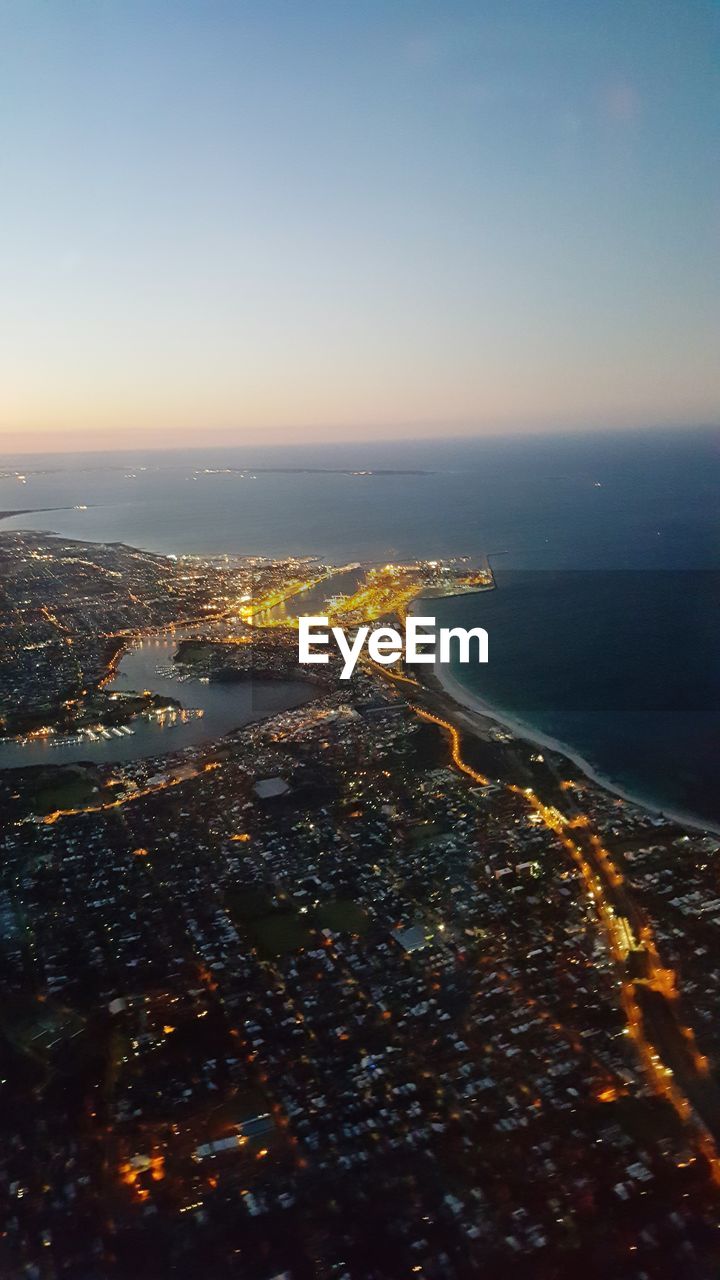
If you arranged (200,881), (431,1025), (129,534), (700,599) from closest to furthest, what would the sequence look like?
(431,1025)
(200,881)
(700,599)
(129,534)

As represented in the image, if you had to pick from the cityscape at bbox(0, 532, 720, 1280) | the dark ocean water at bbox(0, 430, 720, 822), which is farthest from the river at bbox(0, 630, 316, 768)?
the dark ocean water at bbox(0, 430, 720, 822)

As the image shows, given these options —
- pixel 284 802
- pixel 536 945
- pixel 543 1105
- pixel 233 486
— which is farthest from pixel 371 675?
pixel 233 486

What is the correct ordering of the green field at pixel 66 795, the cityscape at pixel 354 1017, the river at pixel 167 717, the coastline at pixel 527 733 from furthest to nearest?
the river at pixel 167 717, the green field at pixel 66 795, the coastline at pixel 527 733, the cityscape at pixel 354 1017

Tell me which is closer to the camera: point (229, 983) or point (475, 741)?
point (229, 983)

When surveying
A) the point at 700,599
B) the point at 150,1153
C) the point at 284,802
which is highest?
the point at 700,599

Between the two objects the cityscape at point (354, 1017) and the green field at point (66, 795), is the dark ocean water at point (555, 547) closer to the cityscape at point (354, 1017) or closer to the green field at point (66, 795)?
the cityscape at point (354, 1017)

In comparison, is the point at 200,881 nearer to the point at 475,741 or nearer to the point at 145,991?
the point at 145,991

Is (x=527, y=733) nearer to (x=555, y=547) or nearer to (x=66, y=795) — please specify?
(x=66, y=795)

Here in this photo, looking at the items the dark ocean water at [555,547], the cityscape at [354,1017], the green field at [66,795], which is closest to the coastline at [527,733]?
the dark ocean water at [555,547]
